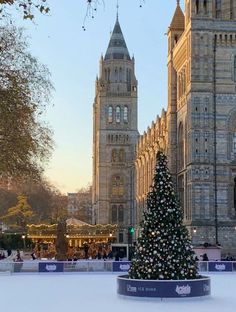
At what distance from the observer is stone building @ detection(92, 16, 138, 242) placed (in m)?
105

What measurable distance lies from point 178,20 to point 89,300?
163ft

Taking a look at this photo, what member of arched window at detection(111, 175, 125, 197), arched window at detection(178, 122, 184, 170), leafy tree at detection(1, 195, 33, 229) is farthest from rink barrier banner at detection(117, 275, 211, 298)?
arched window at detection(111, 175, 125, 197)

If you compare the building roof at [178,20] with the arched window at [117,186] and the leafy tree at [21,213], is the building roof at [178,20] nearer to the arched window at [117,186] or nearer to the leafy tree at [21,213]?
the arched window at [117,186]

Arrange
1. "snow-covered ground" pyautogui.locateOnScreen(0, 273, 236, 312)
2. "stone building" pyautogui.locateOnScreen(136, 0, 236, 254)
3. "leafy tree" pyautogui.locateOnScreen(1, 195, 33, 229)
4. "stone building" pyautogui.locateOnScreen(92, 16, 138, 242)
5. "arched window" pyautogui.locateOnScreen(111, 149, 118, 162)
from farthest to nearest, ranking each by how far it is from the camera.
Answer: "arched window" pyautogui.locateOnScreen(111, 149, 118, 162), "stone building" pyautogui.locateOnScreen(92, 16, 138, 242), "leafy tree" pyautogui.locateOnScreen(1, 195, 33, 229), "stone building" pyautogui.locateOnScreen(136, 0, 236, 254), "snow-covered ground" pyautogui.locateOnScreen(0, 273, 236, 312)

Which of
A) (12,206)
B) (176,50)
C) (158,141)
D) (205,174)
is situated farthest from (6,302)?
(12,206)

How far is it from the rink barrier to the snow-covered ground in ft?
24.2

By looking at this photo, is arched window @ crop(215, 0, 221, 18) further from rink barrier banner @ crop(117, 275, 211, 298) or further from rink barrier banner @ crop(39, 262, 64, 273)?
rink barrier banner @ crop(117, 275, 211, 298)

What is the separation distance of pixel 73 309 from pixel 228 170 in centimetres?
3554

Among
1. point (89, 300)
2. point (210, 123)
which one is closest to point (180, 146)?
point (210, 123)

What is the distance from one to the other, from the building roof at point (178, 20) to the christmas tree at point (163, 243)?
45360mm

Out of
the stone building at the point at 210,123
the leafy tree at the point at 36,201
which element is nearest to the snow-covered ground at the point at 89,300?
the stone building at the point at 210,123

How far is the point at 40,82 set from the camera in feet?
109

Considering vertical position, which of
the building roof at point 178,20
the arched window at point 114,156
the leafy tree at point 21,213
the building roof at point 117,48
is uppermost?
the building roof at point 117,48

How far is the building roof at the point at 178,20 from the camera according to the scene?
219ft
